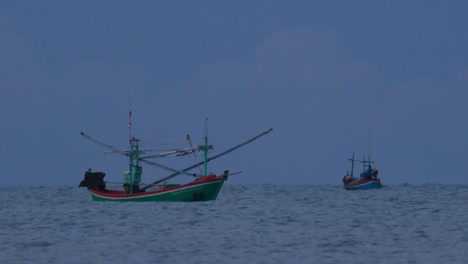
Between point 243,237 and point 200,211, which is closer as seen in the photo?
point 243,237

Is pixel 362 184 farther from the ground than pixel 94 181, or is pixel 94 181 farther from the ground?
pixel 362 184

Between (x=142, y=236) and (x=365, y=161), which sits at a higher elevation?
(x=365, y=161)

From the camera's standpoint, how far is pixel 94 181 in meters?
75.6

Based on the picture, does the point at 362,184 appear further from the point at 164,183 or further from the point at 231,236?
the point at 231,236

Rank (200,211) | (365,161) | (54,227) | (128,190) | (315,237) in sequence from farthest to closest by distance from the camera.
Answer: (365,161) < (128,190) < (200,211) < (54,227) < (315,237)

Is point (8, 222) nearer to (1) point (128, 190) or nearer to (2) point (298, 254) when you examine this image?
(1) point (128, 190)

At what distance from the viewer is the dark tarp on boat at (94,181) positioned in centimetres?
7488

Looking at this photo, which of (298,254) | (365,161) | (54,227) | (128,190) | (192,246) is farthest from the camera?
(365,161)

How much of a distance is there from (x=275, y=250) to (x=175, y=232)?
Result: 9507 millimetres

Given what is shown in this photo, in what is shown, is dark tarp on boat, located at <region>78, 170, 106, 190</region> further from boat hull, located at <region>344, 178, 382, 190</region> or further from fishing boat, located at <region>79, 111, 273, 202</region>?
boat hull, located at <region>344, 178, 382, 190</region>

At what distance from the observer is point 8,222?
5769 centimetres

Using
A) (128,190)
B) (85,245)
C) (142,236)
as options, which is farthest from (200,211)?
(85,245)

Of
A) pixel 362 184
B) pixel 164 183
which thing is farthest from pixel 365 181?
pixel 164 183

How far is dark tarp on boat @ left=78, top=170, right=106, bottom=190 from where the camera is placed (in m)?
74.9
